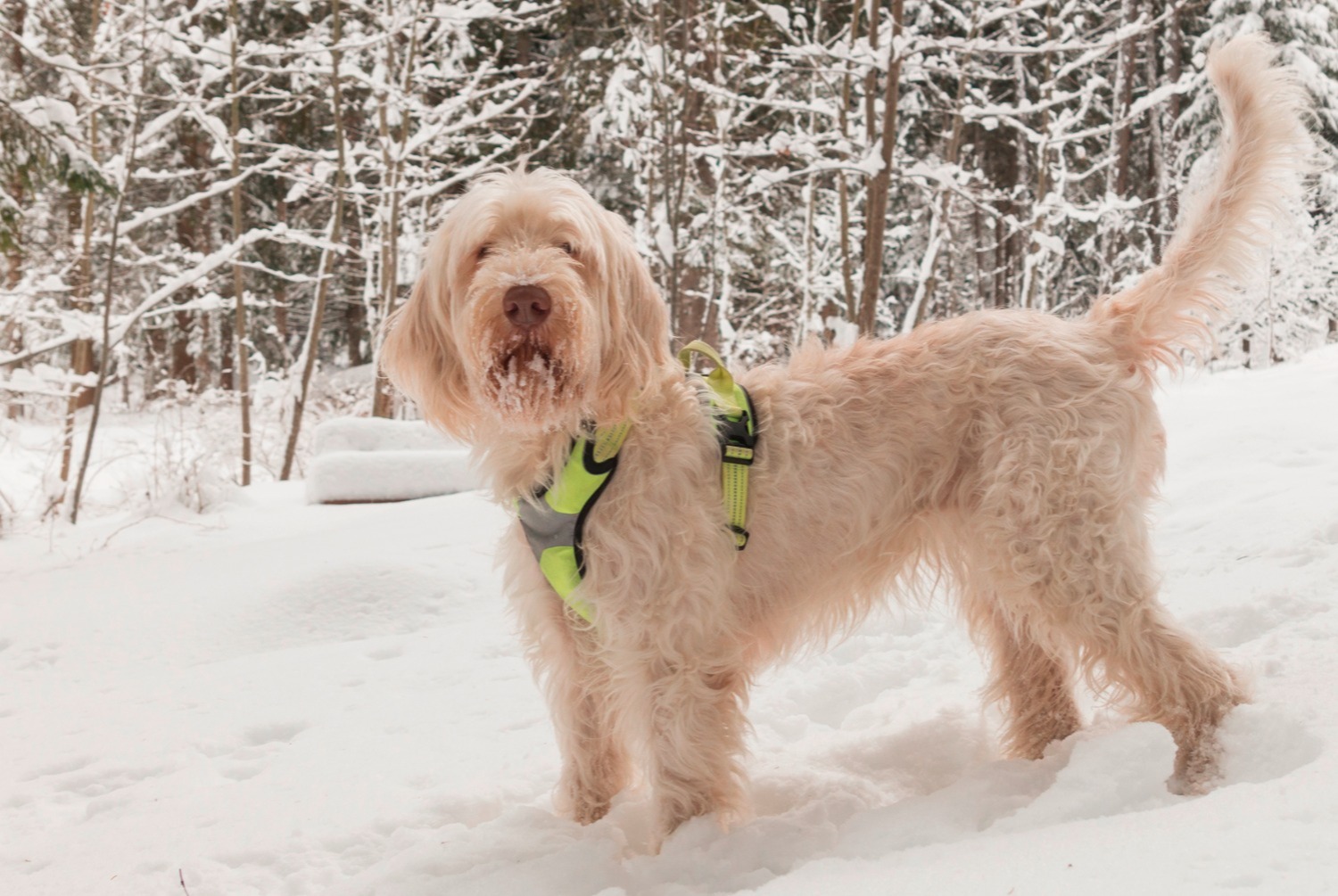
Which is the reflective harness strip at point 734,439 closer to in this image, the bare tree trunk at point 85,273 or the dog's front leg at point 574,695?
the dog's front leg at point 574,695

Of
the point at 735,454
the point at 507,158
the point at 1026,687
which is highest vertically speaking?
the point at 507,158

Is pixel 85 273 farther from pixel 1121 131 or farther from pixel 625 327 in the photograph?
pixel 1121 131

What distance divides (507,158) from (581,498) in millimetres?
13302

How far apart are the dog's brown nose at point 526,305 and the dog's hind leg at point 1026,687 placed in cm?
179

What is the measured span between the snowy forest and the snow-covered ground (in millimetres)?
1200

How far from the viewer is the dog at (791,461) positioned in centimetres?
256

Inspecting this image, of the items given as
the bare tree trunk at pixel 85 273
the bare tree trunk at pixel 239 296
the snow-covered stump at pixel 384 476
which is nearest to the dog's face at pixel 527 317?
the snow-covered stump at pixel 384 476

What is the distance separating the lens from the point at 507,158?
14.7 meters

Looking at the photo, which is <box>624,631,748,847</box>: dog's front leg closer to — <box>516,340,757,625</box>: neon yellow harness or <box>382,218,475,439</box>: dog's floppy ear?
<box>516,340,757,625</box>: neon yellow harness

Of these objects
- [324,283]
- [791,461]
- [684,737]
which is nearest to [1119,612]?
[791,461]

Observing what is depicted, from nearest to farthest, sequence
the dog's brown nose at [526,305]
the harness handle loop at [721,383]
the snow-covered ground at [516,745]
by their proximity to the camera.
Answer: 1. the snow-covered ground at [516,745]
2. the dog's brown nose at [526,305]
3. the harness handle loop at [721,383]

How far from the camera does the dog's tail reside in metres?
2.72

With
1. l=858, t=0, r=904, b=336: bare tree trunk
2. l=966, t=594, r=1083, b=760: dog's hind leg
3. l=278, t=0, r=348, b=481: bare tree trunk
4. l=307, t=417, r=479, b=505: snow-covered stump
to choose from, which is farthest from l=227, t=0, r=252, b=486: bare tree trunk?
l=966, t=594, r=1083, b=760: dog's hind leg

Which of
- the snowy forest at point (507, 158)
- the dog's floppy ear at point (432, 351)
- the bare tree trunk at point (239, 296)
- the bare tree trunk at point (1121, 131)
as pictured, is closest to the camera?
the dog's floppy ear at point (432, 351)
